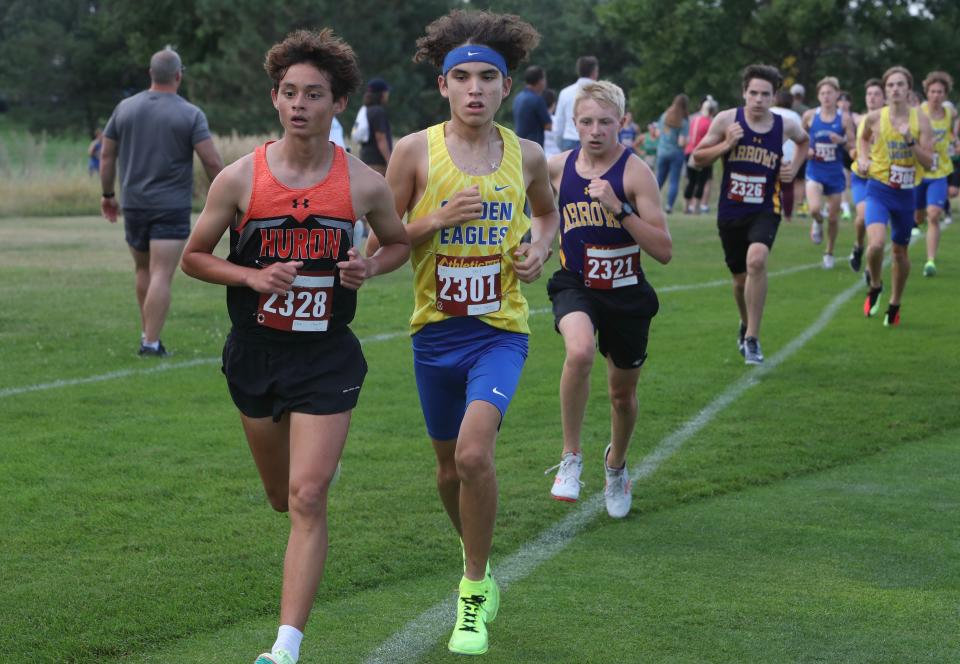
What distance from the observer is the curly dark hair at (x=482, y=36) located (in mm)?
5434

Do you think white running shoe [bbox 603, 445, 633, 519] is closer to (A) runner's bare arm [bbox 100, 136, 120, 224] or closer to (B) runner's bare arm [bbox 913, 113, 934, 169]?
(A) runner's bare arm [bbox 100, 136, 120, 224]

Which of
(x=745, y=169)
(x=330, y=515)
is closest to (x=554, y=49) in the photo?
(x=745, y=169)

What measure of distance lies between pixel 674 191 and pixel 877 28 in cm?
2634

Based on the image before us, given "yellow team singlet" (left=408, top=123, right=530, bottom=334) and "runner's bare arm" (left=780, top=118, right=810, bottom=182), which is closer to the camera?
"yellow team singlet" (left=408, top=123, right=530, bottom=334)

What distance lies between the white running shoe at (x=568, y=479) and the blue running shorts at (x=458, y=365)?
1.58 metres

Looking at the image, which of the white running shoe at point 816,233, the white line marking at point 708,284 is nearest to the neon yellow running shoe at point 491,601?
the white line marking at point 708,284

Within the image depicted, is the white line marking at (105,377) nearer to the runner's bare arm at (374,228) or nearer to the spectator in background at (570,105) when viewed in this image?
the runner's bare arm at (374,228)

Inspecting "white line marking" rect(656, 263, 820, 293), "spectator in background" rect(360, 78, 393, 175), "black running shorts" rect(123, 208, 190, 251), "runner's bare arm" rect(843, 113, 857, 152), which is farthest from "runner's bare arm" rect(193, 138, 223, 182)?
A: "runner's bare arm" rect(843, 113, 857, 152)

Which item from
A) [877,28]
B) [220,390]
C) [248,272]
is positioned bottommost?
[220,390]

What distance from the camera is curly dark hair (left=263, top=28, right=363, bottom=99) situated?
4.82 m

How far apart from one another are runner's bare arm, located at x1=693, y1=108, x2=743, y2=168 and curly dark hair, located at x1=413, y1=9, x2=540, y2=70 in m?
5.05

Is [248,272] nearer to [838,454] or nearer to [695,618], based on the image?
[695,618]

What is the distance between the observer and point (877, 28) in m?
49.6

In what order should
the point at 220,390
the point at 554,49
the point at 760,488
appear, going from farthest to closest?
the point at 554,49, the point at 220,390, the point at 760,488
